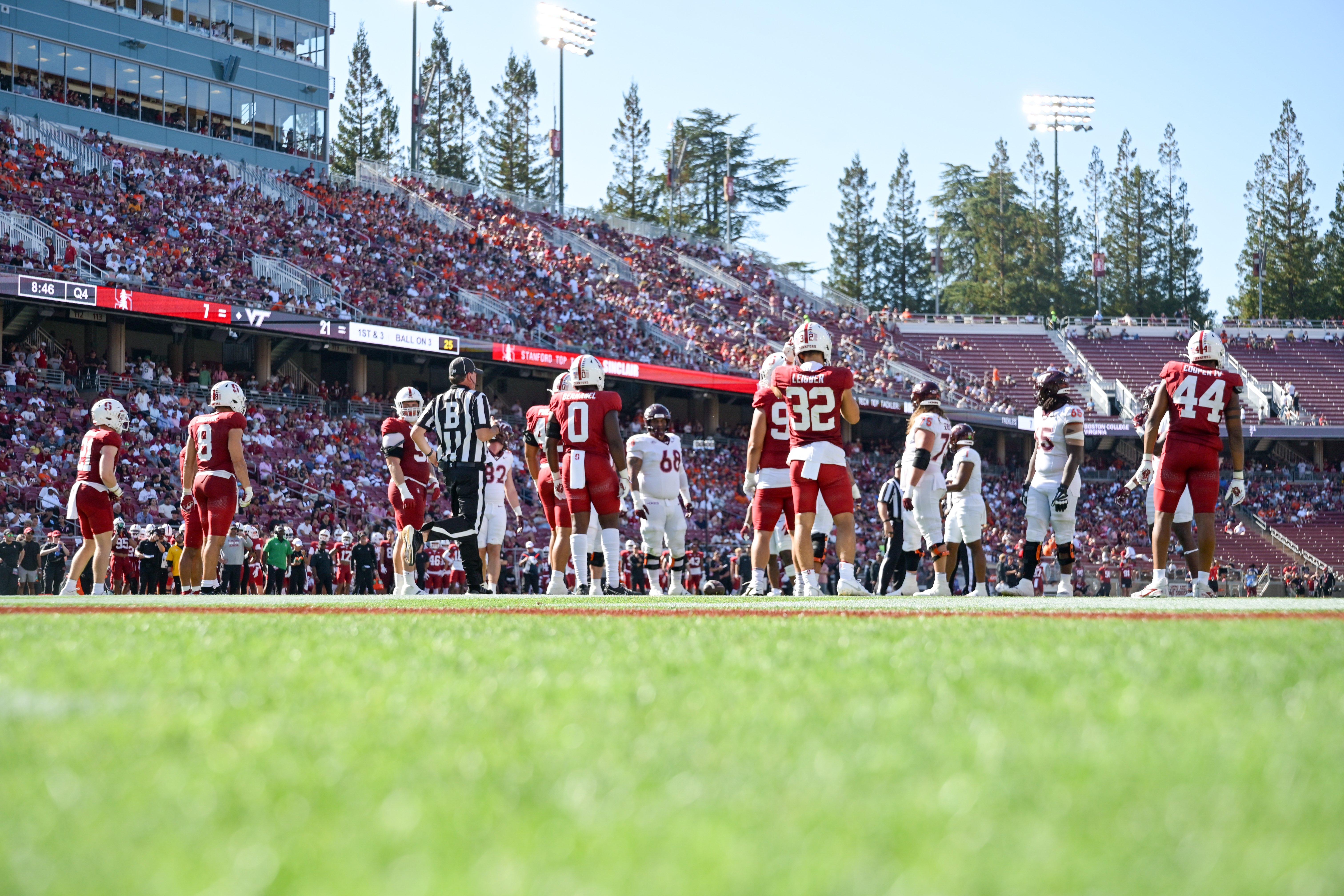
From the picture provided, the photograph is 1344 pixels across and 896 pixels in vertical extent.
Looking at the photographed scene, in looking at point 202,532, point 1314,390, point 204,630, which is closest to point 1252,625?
point 204,630

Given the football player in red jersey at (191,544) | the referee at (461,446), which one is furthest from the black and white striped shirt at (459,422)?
the football player in red jersey at (191,544)

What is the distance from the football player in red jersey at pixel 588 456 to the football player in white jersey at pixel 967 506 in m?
3.18

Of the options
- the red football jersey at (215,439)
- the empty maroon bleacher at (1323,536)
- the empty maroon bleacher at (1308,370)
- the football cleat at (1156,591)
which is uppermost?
the empty maroon bleacher at (1308,370)

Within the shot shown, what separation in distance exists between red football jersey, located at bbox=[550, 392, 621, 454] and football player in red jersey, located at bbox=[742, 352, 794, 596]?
50.4 inches

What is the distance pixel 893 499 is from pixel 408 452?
524cm

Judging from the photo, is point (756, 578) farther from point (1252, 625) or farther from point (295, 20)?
point (295, 20)

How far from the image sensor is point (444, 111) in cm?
7025

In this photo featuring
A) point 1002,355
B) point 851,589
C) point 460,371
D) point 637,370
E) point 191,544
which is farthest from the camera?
point 1002,355

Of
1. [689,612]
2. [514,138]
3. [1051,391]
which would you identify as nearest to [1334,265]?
[514,138]

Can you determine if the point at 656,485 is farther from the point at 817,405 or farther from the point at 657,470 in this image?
the point at 817,405

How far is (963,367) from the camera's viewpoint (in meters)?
54.1

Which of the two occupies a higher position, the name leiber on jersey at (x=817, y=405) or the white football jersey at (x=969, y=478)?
the name leiber on jersey at (x=817, y=405)

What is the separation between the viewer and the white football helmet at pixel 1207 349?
1073 centimetres

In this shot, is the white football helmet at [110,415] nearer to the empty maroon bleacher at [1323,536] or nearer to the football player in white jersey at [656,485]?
the football player in white jersey at [656,485]
